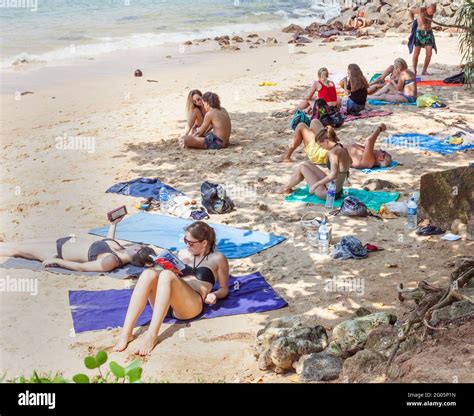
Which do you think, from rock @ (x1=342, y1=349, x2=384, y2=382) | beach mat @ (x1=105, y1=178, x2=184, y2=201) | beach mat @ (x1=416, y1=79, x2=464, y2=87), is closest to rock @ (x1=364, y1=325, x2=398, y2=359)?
rock @ (x1=342, y1=349, x2=384, y2=382)

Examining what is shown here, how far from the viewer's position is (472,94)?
13609 millimetres

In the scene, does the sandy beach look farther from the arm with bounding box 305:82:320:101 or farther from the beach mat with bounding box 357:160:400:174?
the arm with bounding box 305:82:320:101

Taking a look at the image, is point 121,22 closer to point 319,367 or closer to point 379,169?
point 379,169


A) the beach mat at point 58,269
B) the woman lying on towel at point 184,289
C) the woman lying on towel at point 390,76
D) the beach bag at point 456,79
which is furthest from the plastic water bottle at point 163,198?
the beach bag at point 456,79

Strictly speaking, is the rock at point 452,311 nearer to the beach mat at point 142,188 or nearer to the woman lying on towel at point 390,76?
the beach mat at point 142,188

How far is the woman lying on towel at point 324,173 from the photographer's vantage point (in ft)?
28.0

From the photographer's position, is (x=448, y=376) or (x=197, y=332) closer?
(x=448, y=376)

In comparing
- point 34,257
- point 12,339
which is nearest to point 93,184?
point 34,257

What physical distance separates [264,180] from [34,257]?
11.2 ft

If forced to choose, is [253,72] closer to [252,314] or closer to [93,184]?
[93,184]

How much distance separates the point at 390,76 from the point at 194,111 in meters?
4.61

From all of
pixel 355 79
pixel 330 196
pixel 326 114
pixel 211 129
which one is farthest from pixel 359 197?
pixel 355 79
